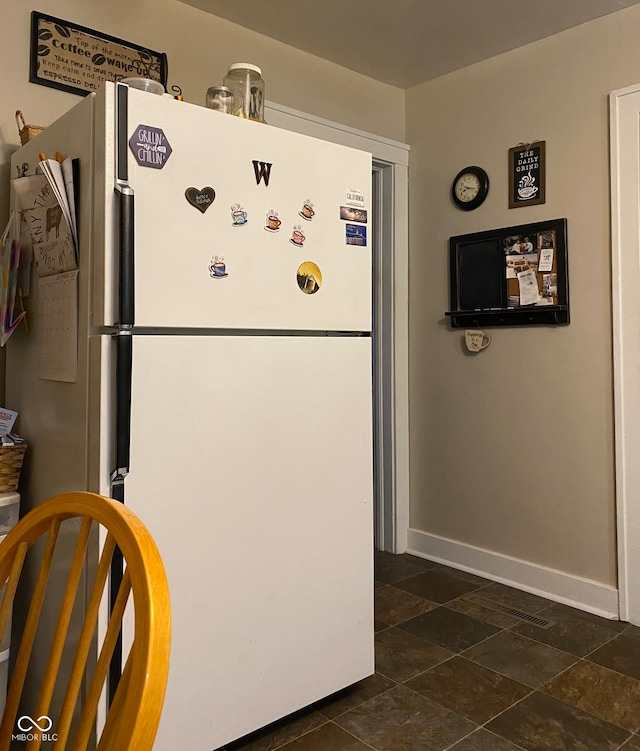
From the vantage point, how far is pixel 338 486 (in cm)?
187

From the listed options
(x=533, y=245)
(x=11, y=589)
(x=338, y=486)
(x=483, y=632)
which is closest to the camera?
(x=11, y=589)

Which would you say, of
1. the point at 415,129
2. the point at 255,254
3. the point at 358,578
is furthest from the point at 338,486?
the point at 415,129

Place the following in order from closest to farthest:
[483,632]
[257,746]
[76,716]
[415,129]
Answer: [76,716] < [257,746] < [483,632] < [415,129]

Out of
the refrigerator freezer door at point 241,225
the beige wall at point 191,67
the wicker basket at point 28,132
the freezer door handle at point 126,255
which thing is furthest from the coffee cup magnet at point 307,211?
the beige wall at point 191,67

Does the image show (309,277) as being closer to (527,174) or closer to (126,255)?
(126,255)

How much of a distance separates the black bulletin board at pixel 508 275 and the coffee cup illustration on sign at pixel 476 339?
0.04 meters

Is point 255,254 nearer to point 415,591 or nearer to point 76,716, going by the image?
point 76,716

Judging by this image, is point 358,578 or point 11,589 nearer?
point 11,589

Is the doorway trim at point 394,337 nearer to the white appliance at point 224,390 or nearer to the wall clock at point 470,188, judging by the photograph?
the wall clock at point 470,188

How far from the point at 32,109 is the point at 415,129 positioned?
1886mm

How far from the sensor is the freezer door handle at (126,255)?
1.42 m

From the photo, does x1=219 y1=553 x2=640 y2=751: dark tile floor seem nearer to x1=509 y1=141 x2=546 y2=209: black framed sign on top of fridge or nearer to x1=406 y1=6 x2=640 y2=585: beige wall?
x1=406 y1=6 x2=640 y2=585: beige wall

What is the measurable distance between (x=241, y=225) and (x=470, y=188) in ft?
5.55

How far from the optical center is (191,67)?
244 centimetres
